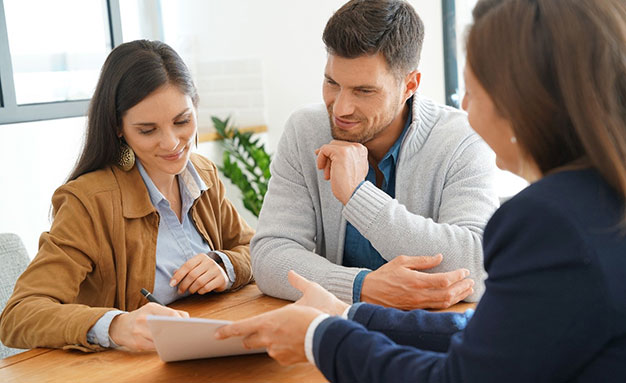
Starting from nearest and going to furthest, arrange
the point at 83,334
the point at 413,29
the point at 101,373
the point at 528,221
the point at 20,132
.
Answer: the point at 528,221 → the point at 101,373 → the point at 83,334 → the point at 413,29 → the point at 20,132

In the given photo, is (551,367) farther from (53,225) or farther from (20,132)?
(20,132)

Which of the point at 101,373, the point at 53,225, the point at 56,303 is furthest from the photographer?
the point at 53,225

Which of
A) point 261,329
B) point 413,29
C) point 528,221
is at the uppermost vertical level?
point 413,29

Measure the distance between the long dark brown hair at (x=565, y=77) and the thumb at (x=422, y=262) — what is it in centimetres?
66

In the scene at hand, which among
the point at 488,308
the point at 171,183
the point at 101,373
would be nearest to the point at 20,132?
the point at 171,183

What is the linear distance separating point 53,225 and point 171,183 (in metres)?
0.36

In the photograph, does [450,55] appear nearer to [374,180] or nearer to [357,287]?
[374,180]

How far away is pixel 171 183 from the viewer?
1.82 metres

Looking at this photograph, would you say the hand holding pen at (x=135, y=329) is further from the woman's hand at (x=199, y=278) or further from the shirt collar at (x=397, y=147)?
the shirt collar at (x=397, y=147)

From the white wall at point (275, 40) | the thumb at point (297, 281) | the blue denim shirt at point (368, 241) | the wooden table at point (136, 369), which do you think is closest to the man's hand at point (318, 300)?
the thumb at point (297, 281)

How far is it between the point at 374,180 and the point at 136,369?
0.88 metres

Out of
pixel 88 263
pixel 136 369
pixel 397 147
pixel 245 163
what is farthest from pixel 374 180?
pixel 245 163

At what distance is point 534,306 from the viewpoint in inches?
29.9

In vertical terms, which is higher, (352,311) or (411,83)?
(411,83)
